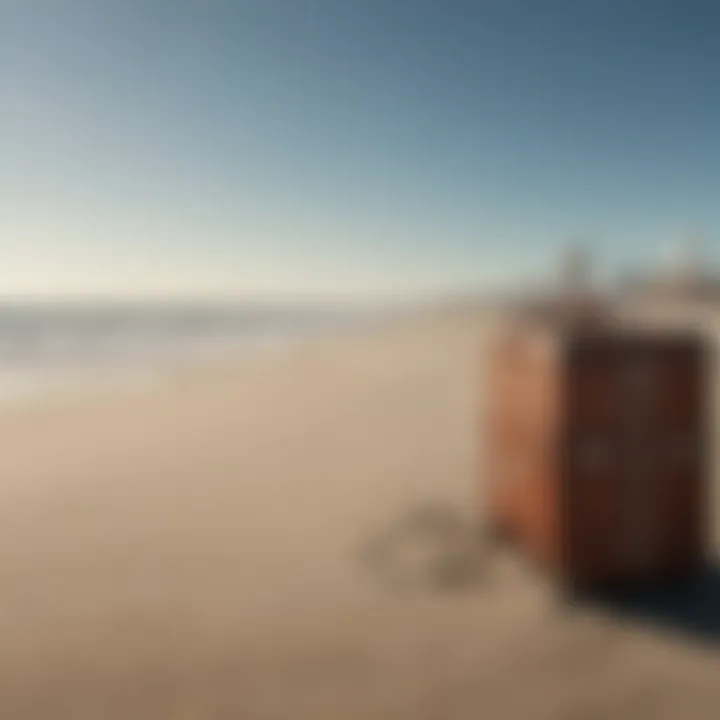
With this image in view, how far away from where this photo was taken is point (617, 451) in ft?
13.3

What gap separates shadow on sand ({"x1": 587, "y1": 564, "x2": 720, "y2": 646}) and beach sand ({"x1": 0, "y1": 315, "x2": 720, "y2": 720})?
3.4 inches

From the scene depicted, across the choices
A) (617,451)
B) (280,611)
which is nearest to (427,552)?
(280,611)

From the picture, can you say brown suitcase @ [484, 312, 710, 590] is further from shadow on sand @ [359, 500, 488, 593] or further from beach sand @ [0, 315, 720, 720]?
shadow on sand @ [359, 500, 488, 593]

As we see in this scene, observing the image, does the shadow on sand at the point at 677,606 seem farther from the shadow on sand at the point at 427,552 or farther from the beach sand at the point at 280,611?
the shadow on sand at the point at 427,552

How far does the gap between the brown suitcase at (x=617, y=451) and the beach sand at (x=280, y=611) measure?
40 centimetres

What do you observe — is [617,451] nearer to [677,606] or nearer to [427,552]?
[677,606]

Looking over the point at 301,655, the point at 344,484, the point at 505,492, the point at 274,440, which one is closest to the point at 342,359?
the point at 274,440

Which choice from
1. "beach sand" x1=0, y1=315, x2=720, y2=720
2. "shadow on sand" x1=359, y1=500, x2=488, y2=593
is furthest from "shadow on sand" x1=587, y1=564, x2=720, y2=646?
"shadow on sand" x1=359, y1=500, x2=488, y2=593

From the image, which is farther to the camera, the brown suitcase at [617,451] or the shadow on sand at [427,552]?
the shadow on sand at [427,552]

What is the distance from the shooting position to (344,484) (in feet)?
22.5

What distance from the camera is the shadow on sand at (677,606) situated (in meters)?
3.82

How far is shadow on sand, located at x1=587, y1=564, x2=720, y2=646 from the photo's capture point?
3816 mm

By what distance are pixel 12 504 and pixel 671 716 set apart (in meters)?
5.58

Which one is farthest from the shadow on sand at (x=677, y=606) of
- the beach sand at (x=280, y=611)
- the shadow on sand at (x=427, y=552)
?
the shadow on sand at (x=427, y=552)
